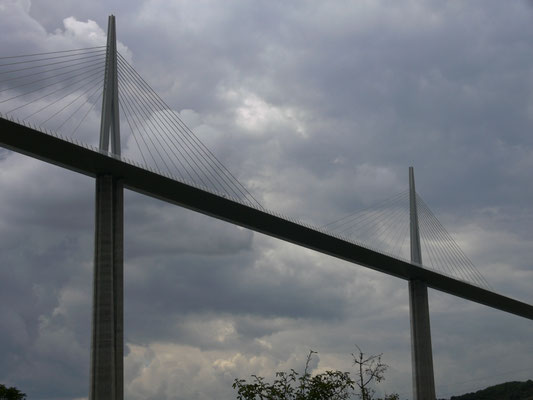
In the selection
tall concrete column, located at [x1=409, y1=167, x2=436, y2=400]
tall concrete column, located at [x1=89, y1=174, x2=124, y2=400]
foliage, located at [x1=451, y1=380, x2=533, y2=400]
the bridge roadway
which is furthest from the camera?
foliage, located at [x1=451, y1=380, x2=533, y2=400]

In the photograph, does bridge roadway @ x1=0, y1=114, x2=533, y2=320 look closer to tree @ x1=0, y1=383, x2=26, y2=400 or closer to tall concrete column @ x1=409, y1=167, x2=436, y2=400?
tall concrete column @ x1=409, y1=167, x2=436, y2=400

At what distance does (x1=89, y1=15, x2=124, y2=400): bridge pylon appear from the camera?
25797mm

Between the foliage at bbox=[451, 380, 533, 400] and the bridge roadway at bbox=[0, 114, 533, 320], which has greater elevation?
the bridge roadway at bbox=[0, 114, 533, 320]

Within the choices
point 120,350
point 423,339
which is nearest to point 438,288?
point 423,339

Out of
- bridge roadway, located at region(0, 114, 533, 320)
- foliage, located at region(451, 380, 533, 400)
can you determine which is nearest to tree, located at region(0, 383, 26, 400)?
bridge roadway, located at region(0, 114, 533, 320)

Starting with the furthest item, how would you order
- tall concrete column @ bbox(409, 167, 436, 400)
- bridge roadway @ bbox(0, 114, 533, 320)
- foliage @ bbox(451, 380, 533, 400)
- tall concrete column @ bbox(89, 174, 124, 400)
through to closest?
foliage @ bbox(451, 380, 533, 400) → tall concrete column @ bbox(409, 167, 436, 400) → bridge roadway @ bbox(0, 114, 533, 320) → tall concrete column @ bbox(89, 174, 124, 400)

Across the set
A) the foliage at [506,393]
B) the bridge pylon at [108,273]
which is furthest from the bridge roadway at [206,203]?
the foliage at [506,393]

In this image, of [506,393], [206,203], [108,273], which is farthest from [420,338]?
[506,393]

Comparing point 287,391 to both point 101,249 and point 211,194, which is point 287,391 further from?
point 211,194

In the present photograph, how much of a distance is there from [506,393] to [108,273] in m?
59.7

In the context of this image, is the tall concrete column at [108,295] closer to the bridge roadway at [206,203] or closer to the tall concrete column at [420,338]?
the bridge roadway at [206,203]

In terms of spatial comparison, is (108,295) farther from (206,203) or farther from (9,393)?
(9,393)

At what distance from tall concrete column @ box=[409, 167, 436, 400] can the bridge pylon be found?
21866mm

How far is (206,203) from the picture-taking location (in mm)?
31219
